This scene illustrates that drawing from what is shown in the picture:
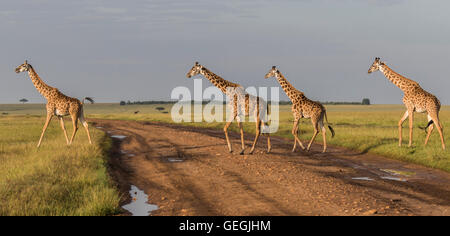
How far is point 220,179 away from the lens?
12.0 metres

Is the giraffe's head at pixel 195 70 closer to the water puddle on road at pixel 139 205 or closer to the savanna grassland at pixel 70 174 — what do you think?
the savanna grassland at pixel 70 174

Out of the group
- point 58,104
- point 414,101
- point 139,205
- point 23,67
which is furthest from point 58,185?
point 414,101

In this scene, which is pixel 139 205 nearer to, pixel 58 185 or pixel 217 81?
pixel 58 185

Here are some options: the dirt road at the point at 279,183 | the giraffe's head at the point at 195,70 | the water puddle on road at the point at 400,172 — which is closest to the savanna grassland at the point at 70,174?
the dirt road at the point at 279,183

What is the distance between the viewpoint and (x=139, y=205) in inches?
379

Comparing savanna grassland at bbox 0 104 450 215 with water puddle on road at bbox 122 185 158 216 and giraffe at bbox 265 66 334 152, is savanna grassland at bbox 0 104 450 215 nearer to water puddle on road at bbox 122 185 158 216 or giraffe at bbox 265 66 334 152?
water puddle on road at bbox 122 185 158 216

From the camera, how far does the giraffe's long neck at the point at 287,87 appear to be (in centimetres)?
1977

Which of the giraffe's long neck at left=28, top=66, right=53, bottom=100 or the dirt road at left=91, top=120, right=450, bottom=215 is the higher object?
the giraffe's long neck at left=28, top=66, right=53, bottom=100

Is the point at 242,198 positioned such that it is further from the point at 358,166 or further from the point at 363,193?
the point at 358,166

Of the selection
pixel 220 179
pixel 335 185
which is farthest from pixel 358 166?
pixel 220 179

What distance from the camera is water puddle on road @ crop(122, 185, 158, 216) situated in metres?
8.97

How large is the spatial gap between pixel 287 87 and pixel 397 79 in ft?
17.0

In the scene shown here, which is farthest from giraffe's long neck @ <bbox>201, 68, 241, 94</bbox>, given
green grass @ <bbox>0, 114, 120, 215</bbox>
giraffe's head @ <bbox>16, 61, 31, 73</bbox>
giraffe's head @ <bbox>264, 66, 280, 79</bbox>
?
giraffe's head @ <bbox>16, 61, 31, 73</bbox>

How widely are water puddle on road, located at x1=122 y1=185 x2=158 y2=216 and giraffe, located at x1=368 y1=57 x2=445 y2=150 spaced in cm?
1269
